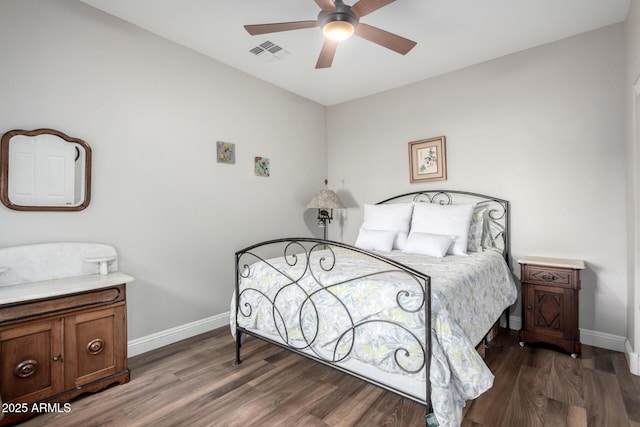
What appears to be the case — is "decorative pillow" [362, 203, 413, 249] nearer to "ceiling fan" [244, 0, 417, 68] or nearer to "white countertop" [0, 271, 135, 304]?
"ceiling fan" [244, 0, 417, 68]

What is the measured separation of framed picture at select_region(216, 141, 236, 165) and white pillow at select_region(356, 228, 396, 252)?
66.4 inches

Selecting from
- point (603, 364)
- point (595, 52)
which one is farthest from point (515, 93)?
point (603, 364)

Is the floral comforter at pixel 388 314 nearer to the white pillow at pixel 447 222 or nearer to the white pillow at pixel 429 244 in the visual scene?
the white pillow at pixel 429 244

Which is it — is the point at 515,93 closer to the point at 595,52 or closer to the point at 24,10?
the point at 595,52

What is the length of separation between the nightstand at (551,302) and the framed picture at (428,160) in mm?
1363

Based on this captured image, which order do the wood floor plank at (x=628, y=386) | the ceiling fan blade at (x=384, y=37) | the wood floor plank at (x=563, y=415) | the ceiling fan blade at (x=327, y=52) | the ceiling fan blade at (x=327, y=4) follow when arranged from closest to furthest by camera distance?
the wood floor plank at (x=563, y=415), the wood floor plank at (x=628, y=386), the ceiling fan blade at (x=327, y=4), the ceiling fan blade at (x=384, y=37), the ceiling fan blade at (x=327, y=52)

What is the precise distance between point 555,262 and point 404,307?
1.94 m

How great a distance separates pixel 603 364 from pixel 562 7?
2.82 m

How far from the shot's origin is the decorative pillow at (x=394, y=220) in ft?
11.0

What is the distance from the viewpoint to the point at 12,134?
2127 mm

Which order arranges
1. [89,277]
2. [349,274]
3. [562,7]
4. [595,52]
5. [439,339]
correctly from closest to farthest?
[439,339] < [349,274] < [89,277] < [562,7] < [595,52]

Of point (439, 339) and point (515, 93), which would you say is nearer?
point (439, 339)

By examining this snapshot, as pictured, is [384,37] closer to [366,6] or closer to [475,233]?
[366,6]

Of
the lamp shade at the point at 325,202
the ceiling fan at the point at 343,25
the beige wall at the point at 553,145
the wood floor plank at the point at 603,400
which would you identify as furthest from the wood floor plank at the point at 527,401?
the lamp shade at the point at 325,202
